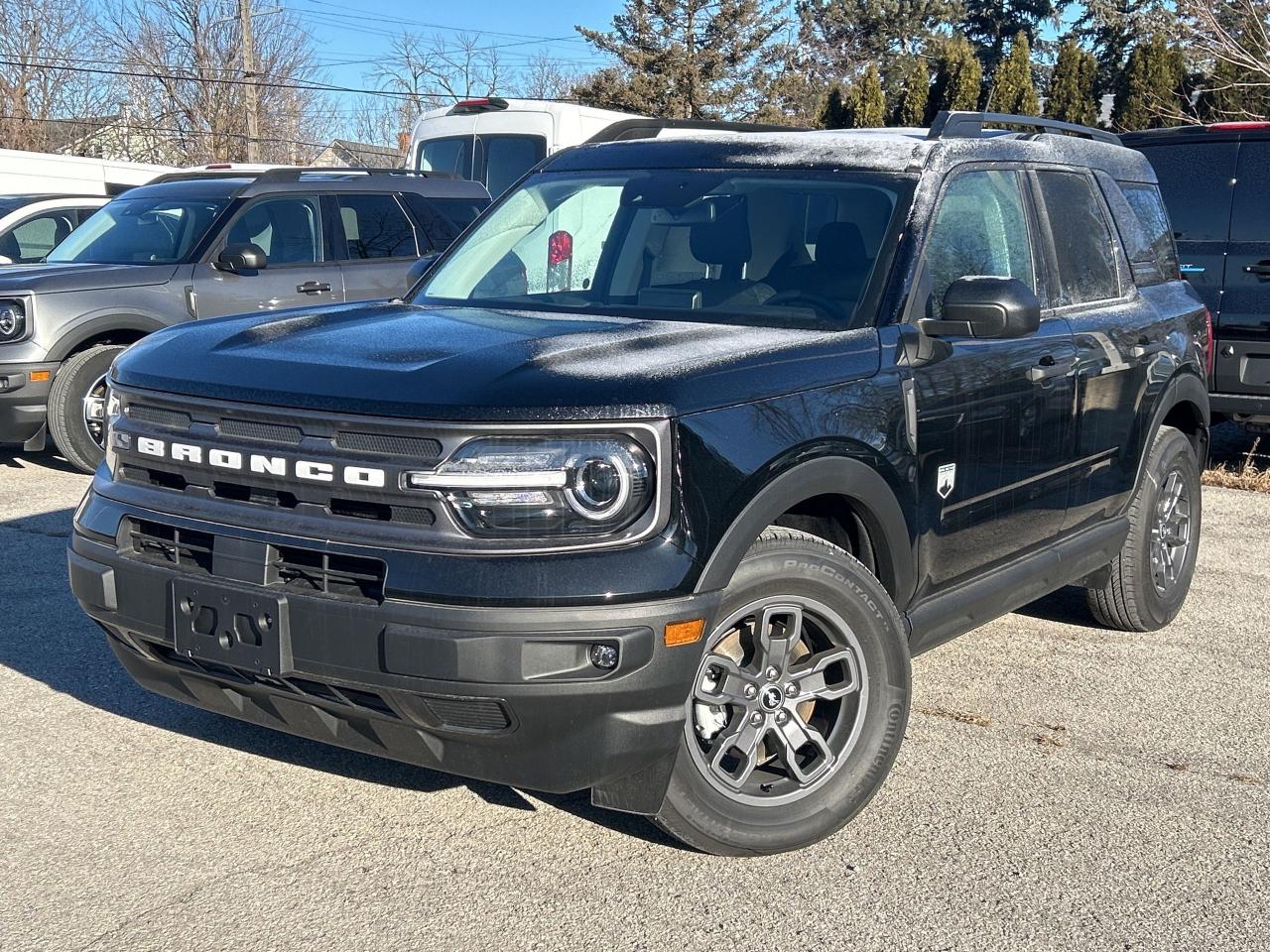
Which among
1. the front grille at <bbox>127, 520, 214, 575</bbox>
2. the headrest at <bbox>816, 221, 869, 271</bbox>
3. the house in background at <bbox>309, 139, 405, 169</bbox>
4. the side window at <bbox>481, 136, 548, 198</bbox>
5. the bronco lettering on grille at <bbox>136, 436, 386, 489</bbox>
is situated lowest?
the front grille at <bbox>127, 520, 214, 575</bbox>

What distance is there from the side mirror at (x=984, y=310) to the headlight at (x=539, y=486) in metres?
1.32

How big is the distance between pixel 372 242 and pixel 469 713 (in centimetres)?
763

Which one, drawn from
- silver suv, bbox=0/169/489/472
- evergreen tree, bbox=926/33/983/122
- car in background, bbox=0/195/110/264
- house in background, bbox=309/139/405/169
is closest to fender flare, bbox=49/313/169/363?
silver suv, bbox=0/169/489/472

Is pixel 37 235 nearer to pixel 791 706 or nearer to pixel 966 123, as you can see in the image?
pixel 966 123

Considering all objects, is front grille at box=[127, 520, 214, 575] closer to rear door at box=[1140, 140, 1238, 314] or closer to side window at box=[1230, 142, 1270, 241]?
rear door at box=[1140, 140, 1238, 314]

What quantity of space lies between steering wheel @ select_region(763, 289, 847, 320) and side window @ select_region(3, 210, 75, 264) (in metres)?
10.5

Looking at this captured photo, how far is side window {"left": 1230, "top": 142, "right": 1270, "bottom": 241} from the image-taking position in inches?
334

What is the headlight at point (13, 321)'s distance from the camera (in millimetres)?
8672

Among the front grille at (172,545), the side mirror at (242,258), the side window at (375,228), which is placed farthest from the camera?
the side window at (375,228)

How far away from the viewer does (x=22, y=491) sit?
843 centimetres

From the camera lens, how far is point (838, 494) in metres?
3.72

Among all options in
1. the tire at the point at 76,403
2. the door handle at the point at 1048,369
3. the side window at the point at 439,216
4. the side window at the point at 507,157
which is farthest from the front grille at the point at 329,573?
the side window at the point at 507,157

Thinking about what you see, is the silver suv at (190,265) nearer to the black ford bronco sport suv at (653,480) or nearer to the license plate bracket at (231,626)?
the black ford bronco sport suv at (653,480)

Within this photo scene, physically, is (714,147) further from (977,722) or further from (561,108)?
(561,108)
